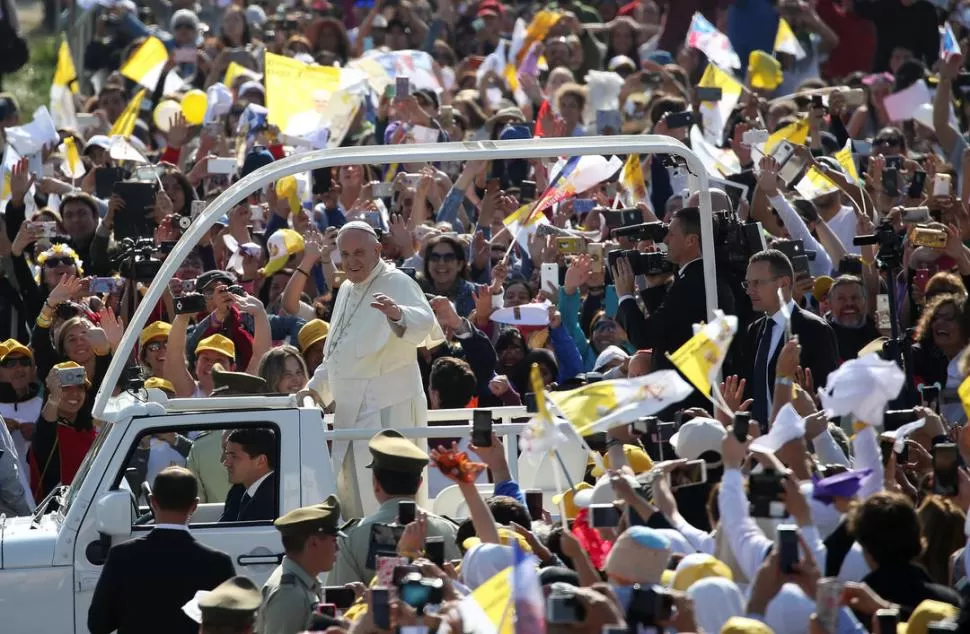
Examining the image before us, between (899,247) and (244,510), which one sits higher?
(899,247)

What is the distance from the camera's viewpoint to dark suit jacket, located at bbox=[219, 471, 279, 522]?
806cm

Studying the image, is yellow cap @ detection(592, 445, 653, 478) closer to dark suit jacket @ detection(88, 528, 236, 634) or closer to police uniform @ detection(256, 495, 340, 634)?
police uniform @ detection(256, 495, 340, 634)

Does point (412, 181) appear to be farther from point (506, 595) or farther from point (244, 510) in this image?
point (506, 595)

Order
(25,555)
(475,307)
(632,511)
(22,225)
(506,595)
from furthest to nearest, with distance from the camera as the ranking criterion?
(22,225), (475,307), (25,555), (632,511), (506,595)

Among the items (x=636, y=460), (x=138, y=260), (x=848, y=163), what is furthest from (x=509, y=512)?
(x=848, y=163)

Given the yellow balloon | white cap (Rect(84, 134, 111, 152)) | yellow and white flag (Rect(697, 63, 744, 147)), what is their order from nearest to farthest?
yellow and white flag (Rect(697, 63, 744, 147))
white cap (Rect(84, 134, 111, 152))
the yellow balloon

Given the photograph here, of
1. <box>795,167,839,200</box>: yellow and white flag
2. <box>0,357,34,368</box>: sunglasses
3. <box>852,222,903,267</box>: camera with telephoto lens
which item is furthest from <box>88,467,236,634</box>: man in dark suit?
<box>795,167,839,200</box>: yellow and white flag

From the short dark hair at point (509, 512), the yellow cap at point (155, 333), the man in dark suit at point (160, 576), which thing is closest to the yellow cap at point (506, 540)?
the short dark hair at point (509, 512)

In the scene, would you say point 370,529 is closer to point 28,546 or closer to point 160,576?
point 160,576

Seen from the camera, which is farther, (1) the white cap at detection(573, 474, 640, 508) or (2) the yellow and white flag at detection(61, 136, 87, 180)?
(2) the yellow and white flag at detection(61, 136, 87, 180)

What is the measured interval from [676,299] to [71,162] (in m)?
7.20

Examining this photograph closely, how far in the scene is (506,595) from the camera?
18.5 feet

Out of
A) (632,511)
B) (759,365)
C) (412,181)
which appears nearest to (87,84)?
(412,181)

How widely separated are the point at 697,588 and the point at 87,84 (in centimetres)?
1655
